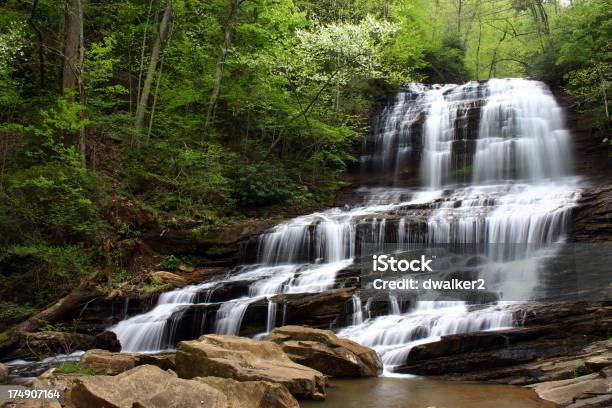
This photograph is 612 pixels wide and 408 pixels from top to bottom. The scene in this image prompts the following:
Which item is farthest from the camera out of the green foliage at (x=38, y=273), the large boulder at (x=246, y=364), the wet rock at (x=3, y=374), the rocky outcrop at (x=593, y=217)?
the rocky outcrop at (x=593, y=217)

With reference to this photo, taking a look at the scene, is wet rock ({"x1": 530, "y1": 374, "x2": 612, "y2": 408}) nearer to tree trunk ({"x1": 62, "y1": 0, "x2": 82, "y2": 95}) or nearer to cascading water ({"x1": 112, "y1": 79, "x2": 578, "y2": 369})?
cascading water ({"x1": 112, "y1": 79, "x2": 578, "y2": 369})

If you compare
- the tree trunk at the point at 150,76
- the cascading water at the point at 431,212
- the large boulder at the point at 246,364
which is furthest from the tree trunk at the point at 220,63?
the large boulder at the point at 246,364

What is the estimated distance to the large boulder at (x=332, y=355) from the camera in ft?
27.1

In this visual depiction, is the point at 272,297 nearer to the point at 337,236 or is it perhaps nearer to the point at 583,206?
the point at 337,236

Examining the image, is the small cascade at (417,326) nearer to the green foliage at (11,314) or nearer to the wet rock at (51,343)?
the wet rock at (51,343)

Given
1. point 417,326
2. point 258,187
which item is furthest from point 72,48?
point 417,326

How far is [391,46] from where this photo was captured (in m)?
23.9

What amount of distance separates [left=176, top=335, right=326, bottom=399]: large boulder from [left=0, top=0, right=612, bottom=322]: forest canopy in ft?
20.3

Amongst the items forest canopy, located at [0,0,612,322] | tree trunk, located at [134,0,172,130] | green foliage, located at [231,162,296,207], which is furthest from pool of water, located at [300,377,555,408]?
tree trunk, located at [134,0,172,130]

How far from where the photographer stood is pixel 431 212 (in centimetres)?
1502

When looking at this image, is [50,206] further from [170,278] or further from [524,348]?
[524,348]

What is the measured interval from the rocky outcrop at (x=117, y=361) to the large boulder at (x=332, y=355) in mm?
1880

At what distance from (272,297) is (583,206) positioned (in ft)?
26.3

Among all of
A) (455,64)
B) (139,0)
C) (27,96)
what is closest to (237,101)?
(139,0)
